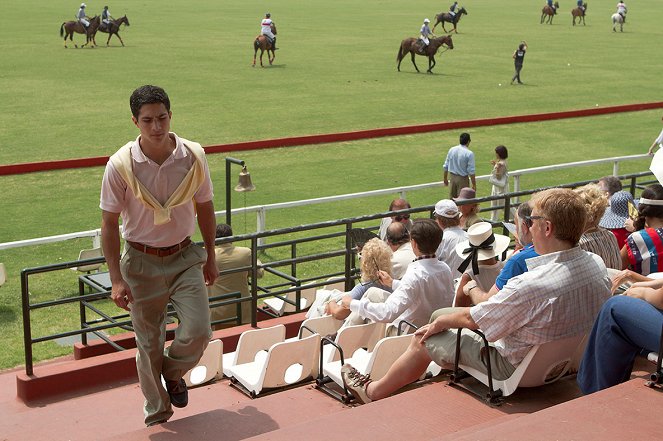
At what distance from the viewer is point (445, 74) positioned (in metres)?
32.2

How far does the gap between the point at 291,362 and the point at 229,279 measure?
2.76 meters

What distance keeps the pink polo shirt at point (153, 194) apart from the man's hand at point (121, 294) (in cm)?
24

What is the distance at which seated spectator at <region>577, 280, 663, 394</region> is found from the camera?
180 inches

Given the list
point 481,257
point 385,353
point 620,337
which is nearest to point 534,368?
point 620,337

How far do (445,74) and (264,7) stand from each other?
25294mm

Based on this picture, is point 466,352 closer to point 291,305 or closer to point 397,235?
point 397,235

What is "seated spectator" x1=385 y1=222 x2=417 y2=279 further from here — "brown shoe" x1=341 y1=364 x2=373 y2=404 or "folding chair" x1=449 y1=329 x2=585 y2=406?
"folding chair" x1=449 y1=329 x2=585 y2=406

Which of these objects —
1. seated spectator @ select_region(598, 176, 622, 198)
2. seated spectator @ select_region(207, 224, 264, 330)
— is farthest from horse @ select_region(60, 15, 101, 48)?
seated spectator @ select_region(598, 176, 622, 198)

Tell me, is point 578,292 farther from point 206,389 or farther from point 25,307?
point 25,307

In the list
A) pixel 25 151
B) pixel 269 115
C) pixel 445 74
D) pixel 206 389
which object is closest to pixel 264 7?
pixel 445 74

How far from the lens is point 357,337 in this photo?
20.6 feet

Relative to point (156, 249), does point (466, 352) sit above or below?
below

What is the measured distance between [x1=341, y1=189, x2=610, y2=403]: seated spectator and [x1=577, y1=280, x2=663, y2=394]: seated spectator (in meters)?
0.20

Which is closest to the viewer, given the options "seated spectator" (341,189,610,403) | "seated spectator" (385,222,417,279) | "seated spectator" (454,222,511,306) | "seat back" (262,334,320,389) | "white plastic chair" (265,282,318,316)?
"seated spectator" (341,189,610,403)
